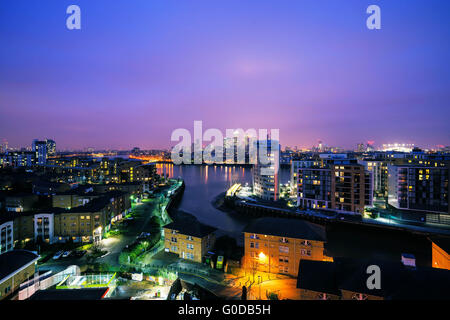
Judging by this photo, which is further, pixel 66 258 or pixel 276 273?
pixel 66 258

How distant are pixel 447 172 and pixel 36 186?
1782 cm

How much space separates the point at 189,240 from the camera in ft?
20.4

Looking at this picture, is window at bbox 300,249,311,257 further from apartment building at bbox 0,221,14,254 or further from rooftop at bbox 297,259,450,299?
apartment building at bbox 0,221,14,254

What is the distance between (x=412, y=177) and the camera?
33.7 ft

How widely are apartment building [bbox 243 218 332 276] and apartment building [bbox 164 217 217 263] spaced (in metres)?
1.04

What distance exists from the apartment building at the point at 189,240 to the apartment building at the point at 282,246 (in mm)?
1041

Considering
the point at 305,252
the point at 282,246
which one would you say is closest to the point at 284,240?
the point at 282,246

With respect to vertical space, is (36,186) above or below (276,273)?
above

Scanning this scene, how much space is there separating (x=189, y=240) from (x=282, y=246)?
86.4 inches

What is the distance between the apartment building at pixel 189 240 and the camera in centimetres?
612

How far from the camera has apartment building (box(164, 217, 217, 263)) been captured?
612 centimetres
